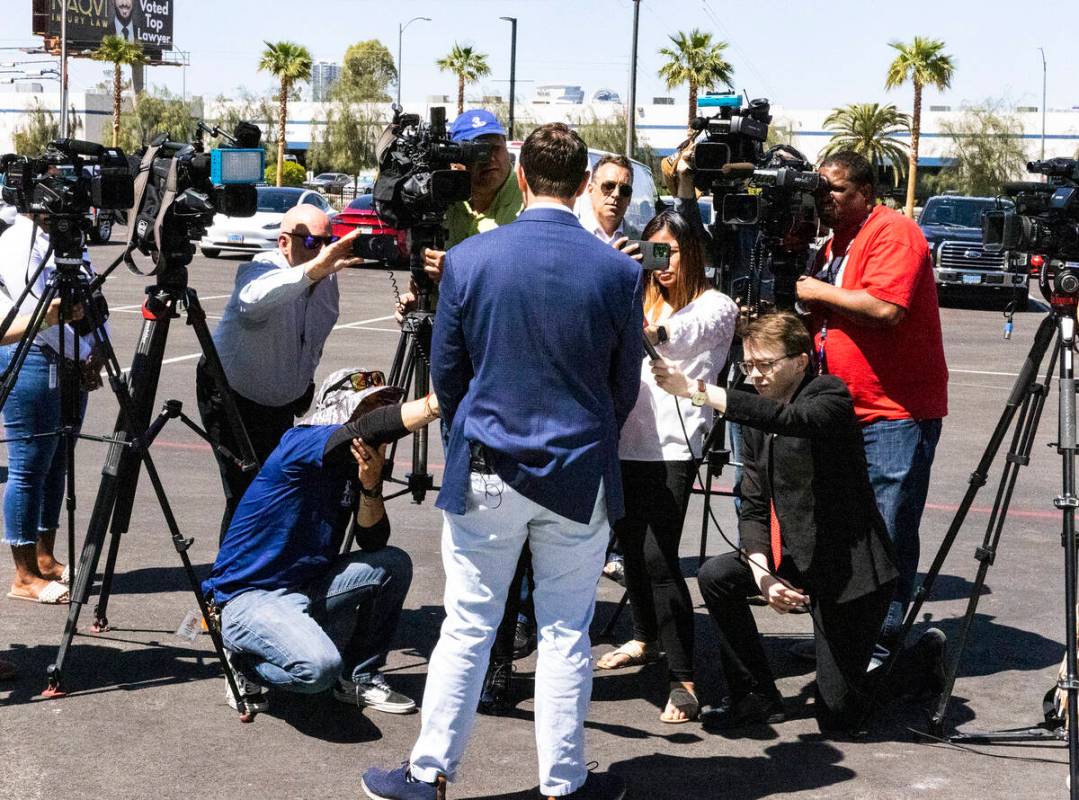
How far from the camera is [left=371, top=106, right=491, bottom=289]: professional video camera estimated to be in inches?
207

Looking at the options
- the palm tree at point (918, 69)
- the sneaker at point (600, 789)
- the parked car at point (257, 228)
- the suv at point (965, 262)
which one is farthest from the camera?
the palm tree at point (918, 69)

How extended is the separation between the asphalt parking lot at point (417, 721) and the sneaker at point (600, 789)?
Result: 0.16 m

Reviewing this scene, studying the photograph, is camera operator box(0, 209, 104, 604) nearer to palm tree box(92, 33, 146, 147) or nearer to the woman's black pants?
the woman's black pants

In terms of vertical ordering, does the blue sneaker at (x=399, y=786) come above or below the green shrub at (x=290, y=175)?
below

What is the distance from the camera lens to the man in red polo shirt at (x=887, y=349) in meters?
5.38

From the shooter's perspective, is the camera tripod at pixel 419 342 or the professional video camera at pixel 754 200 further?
the camera tripod at pixel 419 342

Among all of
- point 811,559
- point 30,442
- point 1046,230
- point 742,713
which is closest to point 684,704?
point 742,713

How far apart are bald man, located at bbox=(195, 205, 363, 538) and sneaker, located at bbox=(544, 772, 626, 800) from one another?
2090mm

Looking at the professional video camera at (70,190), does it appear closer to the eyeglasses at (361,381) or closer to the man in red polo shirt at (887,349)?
the eyeglasses at (361,381)

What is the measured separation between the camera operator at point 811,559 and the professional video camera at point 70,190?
2.44 m

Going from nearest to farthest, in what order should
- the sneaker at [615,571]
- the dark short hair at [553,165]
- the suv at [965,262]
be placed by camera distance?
the dark short hair at [553,165] < the sneaker at [615,571] < the suv at [965,262]

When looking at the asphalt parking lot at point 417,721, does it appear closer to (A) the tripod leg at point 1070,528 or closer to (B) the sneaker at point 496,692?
(B) the sneaker at point 496,692


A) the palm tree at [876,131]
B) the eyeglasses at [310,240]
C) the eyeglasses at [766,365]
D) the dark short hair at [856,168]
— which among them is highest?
the palm tree at [876,131]

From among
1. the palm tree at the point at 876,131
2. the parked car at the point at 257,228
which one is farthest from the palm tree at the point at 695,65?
the parked car at the point at 257,228
